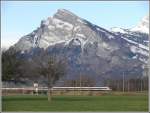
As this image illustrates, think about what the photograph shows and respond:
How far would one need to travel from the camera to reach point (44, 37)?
13050 cm

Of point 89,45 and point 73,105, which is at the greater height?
point 89,45

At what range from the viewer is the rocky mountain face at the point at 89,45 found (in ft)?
406

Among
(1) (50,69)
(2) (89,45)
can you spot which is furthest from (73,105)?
(2) (89,45)

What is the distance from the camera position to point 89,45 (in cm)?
13212

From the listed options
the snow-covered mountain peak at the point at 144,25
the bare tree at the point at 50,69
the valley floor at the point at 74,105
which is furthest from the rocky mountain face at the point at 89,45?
the valley floor at the point at 74,105

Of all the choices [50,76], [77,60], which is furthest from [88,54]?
[50,76]

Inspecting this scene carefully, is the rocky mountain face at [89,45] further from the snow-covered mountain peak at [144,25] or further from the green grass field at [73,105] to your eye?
the green grass field at [73,105]

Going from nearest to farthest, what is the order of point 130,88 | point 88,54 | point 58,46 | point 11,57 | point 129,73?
1. point 11,57
2. point 130,88
3. point 129,73
4. point 58,46
5. point 88,54

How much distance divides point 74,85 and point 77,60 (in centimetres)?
6049

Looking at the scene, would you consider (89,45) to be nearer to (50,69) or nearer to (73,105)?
(50,69)

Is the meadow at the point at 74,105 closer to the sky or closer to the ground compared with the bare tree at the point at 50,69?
closer to the ground

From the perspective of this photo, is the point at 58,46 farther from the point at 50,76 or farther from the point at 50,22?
the point at 50,76

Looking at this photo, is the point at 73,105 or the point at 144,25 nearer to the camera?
the point at 73,105

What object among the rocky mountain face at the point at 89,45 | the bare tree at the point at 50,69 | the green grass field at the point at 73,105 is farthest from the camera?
the rocky mountain face at the point at 89,45
